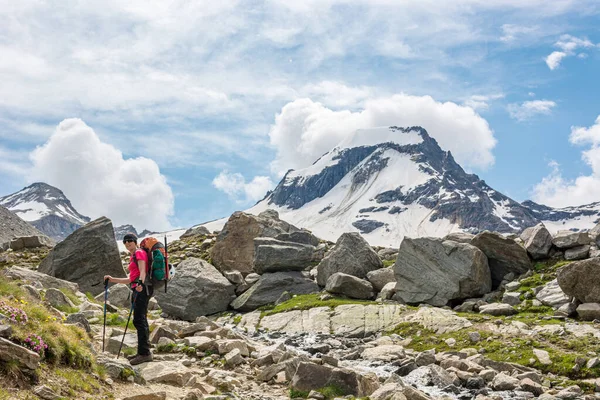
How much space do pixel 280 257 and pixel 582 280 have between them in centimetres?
2384

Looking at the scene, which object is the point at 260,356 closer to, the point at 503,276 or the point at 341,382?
the point at 341,382

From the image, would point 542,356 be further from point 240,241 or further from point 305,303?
point 240,241

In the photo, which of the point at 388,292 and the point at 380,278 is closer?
the point at 388,292

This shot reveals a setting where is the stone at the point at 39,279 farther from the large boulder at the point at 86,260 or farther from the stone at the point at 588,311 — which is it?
the stone at the point at 588,311

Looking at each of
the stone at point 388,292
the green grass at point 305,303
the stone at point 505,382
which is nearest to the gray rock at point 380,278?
the stone at point 388,292

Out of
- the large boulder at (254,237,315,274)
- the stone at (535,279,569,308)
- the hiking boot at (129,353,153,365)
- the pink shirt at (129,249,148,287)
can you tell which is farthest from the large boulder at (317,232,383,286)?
the pink shirt at (129,249,148,287)

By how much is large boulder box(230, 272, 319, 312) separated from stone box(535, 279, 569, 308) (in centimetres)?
1727

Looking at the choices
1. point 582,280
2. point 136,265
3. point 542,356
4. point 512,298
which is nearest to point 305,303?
point 512,298

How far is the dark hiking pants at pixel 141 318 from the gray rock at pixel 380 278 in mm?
23457

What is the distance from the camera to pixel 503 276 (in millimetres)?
35688

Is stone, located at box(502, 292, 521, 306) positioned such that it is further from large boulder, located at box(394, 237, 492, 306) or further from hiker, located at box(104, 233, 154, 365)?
hiker, located at box(104, 233, 154, 365)

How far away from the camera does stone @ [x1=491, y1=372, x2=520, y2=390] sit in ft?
60.8

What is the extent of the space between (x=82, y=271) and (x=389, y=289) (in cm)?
2449

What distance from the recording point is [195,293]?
129ft
